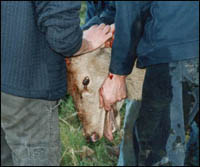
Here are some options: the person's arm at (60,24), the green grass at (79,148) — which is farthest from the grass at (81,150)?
the person's arm at (60,24)

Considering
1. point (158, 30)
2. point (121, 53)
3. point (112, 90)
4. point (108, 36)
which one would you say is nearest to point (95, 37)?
point (108, 36)

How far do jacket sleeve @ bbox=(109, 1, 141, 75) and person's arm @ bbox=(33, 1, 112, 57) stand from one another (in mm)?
236

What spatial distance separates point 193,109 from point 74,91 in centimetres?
72

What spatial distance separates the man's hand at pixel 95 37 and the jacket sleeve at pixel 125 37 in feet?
0.43

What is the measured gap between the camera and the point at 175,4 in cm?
183

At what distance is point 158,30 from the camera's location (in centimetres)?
189

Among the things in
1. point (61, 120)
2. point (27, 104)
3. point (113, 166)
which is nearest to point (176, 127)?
point (27, 104)

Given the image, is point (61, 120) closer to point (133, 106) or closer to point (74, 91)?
point (133, 106)

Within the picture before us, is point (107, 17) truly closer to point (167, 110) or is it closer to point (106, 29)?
point (106, 29)

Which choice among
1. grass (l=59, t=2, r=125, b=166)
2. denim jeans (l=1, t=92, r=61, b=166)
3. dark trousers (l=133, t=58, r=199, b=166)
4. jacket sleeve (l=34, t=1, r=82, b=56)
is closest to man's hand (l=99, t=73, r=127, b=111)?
dark trousers (l=133, t=58, r=199, b=166)

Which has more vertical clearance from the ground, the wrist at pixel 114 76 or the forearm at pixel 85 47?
the forearm at pixel 85 47

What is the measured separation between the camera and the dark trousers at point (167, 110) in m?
1.93

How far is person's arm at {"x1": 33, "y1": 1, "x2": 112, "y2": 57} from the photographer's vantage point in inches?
65.8

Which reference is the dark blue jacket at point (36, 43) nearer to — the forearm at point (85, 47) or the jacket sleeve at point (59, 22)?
the jacket sleeve at point (59, 22)
